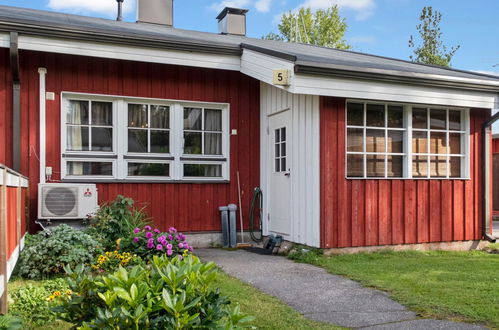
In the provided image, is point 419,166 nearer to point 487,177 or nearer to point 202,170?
point 487,177

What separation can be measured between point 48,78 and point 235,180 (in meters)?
3.26

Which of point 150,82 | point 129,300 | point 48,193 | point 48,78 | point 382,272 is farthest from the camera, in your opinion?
point 150,82

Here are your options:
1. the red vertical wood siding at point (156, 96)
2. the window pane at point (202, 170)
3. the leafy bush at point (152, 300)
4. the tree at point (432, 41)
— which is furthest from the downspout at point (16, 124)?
the tree at point (432, 41)

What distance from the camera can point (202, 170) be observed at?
8.24 meters

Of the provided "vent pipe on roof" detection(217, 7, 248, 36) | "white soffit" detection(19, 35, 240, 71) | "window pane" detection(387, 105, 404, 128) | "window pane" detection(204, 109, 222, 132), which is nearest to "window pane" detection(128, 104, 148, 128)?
"white soffit" detection(19, 35, 240, 71)

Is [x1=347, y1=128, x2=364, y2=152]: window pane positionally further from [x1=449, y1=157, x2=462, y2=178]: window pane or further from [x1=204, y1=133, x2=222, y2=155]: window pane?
[x1=204, y1=133, x2=222, y2=155]: window pane

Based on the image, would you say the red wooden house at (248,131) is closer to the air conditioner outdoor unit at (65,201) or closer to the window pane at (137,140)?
the window pane at (137,140)

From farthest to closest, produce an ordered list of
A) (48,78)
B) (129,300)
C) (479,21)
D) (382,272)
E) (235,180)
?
1. (479,21)
2. (235,180)
3. (48,78)
4. (382,272)
5. (129,300)

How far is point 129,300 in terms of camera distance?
8.25 feet

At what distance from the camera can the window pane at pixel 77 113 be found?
7.50 meters

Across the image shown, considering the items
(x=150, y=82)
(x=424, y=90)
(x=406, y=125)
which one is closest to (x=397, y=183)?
(x=406, y=125)

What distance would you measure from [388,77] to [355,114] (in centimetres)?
69

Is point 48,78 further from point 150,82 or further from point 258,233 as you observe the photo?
point 258,233

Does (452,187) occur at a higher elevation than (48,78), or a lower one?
lower
